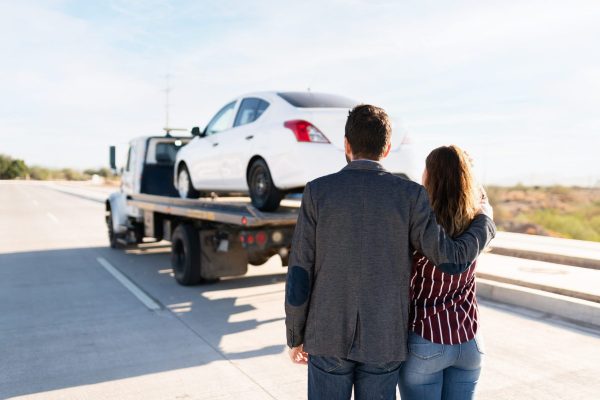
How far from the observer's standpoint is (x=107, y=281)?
8.94 m

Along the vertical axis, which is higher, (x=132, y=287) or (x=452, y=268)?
(x=452, y=268)

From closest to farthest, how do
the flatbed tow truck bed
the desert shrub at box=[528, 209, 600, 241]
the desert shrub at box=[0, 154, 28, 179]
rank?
the flatbed tow truck bed, the desert shrub at box=[528, 209, 600, 241], the desert shrub at box=[0, 154, 28, 179]

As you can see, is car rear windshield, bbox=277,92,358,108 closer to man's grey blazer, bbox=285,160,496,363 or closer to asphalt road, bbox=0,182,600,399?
asphalt road, bbox=0,182,600,399

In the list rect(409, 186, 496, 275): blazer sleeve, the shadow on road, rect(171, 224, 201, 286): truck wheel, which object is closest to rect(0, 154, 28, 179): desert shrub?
the shadow on road

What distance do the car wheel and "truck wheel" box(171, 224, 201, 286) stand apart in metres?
1.14

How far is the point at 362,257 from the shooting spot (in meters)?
2.20

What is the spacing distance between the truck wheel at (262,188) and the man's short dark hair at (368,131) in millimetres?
4632

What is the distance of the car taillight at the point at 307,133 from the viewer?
6.49m

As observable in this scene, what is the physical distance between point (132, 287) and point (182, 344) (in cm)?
310

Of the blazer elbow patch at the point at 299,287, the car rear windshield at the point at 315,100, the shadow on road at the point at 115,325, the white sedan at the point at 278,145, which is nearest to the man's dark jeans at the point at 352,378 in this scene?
the blazer elbow patch at the point at 299,287

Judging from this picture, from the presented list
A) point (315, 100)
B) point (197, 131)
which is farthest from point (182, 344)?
point (197, 131)

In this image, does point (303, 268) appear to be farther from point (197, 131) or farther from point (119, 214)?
point (119, 214)

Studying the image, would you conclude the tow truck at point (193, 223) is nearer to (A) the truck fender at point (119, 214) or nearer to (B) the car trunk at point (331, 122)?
(A) the truck fender at point (119, 214)

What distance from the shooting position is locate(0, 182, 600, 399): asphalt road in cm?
449
